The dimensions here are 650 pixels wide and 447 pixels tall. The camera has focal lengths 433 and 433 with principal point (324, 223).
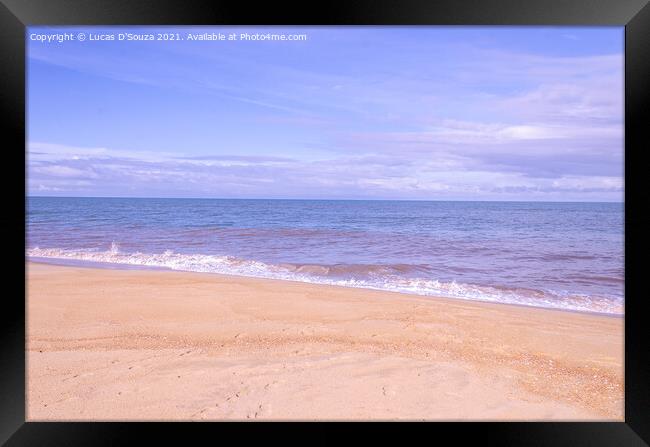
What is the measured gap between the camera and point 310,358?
3471 millimetres

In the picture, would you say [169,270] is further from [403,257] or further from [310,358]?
[310,358]

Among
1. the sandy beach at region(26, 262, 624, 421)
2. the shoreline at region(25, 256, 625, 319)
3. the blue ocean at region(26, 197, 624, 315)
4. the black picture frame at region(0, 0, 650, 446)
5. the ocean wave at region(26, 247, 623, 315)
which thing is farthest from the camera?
the blue ocean at region(26, 197, 624, 315)

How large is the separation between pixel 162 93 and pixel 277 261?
16895 millimetres

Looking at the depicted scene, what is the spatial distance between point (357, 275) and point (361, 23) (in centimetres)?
556

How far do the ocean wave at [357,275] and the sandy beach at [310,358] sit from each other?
61cm

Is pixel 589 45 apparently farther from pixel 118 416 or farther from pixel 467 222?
pixel 118 416

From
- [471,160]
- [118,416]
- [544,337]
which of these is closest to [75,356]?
[118,416]

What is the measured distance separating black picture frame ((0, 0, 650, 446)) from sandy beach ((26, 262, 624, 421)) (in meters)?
0.14

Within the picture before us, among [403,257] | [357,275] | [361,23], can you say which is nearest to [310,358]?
[361,23]

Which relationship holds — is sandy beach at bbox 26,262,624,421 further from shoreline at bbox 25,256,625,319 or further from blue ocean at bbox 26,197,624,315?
blue ocean at bbox 26,197,624,315

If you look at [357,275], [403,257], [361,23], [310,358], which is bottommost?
[310,358]

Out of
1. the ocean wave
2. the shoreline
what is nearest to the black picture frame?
the shoreline

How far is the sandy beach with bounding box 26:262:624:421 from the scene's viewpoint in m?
2.68

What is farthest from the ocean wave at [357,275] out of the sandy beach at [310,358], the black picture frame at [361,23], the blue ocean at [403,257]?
the black picture frame at [361,23]
